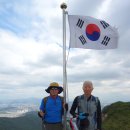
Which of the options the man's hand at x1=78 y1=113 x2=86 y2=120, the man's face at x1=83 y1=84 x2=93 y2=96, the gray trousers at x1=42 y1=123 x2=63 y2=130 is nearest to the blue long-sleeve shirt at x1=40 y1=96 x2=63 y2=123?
the gray trousers at x1=42 y1=123 x2=63 y2=130

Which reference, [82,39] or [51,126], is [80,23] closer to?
[82,39]

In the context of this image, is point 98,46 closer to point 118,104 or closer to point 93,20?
point 93,20

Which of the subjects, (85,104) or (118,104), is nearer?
(85,104)

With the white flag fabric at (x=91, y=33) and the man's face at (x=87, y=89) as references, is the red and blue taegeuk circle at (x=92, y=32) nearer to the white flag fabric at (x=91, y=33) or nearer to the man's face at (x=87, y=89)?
the white flag fabric at (x=91, y=33)

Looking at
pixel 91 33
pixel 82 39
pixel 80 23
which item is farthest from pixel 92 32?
pixel 80 23

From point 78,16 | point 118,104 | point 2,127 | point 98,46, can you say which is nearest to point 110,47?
point 98,46

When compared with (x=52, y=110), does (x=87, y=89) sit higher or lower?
higher

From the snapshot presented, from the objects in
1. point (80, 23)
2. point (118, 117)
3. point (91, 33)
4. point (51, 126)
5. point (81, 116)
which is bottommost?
point (51, 126)
